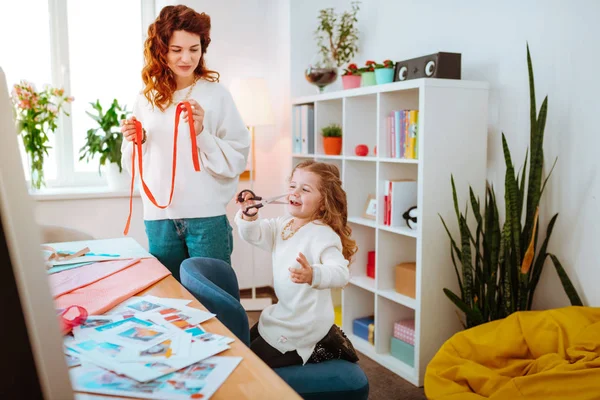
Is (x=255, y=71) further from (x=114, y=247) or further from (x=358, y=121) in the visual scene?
(x=114, y=247)

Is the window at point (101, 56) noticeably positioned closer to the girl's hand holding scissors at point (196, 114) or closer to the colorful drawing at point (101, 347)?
the girl's hand holding scissors at point (196, 114)

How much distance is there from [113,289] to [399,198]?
182 centimetres

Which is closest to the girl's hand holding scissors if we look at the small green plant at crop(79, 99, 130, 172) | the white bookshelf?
the white bookshelf

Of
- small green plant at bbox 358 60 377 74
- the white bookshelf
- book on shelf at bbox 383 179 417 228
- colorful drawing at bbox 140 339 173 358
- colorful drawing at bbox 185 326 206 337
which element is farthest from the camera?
small green plant at bbox 358 60 377 74

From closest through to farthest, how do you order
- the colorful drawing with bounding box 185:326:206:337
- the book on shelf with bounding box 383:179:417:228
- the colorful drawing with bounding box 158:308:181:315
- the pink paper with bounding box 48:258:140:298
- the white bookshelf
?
the colorful drawing with bounding box 185:326:206:337 → the colorful drawing with bounding box 158:308:181:315 → the pink paper with bounding box 48:258:140:298 → the white bookshelf → the book on shelf with bounding box 383:179:417:228

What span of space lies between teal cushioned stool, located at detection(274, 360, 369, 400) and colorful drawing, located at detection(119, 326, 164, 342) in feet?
1.65

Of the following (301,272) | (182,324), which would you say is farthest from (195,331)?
(301,272)

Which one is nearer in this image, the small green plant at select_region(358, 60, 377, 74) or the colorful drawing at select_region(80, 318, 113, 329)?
the colorful drawing at select_region(80, 318, 113, 329)

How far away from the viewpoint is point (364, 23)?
12.4 ft

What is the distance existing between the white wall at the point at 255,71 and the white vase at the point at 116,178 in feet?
0.31

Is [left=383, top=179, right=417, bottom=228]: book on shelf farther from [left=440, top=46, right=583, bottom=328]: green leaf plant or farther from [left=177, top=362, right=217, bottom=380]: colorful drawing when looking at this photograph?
[left=177, top=362, right=217, bottom=380]: colorful drawing

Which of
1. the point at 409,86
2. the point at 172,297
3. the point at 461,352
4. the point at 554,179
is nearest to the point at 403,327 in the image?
the point at 461,352

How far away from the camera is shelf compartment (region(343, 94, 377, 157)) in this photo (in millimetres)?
3355

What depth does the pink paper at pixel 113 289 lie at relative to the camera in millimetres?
1380
